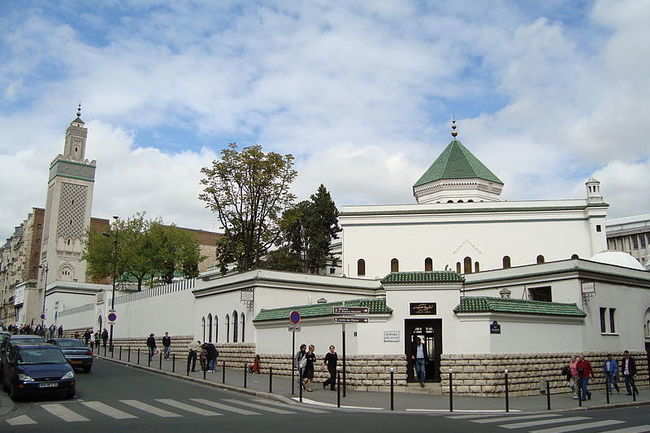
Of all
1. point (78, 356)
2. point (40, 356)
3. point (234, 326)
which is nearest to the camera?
point (40, 356)

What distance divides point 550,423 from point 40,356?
49.5 feet

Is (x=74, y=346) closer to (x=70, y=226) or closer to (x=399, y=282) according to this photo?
(x=399, y=282)

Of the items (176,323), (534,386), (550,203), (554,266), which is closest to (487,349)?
(534,386)

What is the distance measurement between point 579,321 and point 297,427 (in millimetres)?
18673

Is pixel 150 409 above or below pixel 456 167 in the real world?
below

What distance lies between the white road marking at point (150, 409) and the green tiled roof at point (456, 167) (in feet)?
139

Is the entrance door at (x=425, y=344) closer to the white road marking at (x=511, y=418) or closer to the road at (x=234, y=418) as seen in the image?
the road at (x=234, y=418)

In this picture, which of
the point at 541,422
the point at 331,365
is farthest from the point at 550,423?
the point at 331,365

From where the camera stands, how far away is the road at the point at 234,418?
12.7 m

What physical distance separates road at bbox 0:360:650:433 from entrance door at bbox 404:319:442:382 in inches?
235

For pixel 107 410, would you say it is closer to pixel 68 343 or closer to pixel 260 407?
pixel 260 407

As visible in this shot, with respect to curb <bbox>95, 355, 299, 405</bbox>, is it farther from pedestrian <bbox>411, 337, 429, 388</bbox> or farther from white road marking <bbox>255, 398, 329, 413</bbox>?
pedestrian <bbox>411, 337, 429, 388</bbox>

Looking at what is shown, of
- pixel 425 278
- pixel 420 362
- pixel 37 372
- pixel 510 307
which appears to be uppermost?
pixel 425 278

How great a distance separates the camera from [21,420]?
45.5ft
